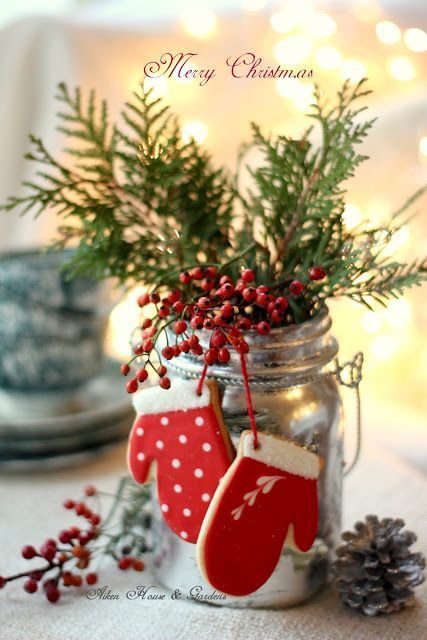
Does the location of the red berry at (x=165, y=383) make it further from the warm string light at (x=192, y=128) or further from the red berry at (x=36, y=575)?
the warm string light at (x=192, y=128)

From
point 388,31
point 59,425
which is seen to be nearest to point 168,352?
point 59,425

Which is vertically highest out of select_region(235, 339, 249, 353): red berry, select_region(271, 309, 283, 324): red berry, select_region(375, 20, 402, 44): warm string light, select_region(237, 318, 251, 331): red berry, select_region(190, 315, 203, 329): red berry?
select_region(375, 20, 402, 44): warm string light

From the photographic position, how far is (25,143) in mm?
1408

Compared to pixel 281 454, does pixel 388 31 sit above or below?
above

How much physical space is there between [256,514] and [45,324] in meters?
0.44

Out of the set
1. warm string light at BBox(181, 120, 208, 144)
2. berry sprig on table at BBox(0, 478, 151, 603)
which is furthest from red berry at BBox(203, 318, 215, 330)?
warm string light at BBox(181, 120, 208, 144)

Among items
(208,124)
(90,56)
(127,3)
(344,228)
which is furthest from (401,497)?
(127,3)

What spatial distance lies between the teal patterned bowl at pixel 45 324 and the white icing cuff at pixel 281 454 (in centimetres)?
42

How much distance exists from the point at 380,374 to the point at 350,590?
0.65 m

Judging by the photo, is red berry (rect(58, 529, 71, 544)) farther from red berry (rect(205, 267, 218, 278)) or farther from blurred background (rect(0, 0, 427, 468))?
blurred background (rect(0, 0, 427, 468))

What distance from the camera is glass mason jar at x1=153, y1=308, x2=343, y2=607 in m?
0.66

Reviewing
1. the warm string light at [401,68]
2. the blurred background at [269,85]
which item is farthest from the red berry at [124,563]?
the warm string light at [401,68]

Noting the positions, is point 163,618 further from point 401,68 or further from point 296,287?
point 401,68

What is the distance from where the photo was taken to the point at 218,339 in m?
0.62
